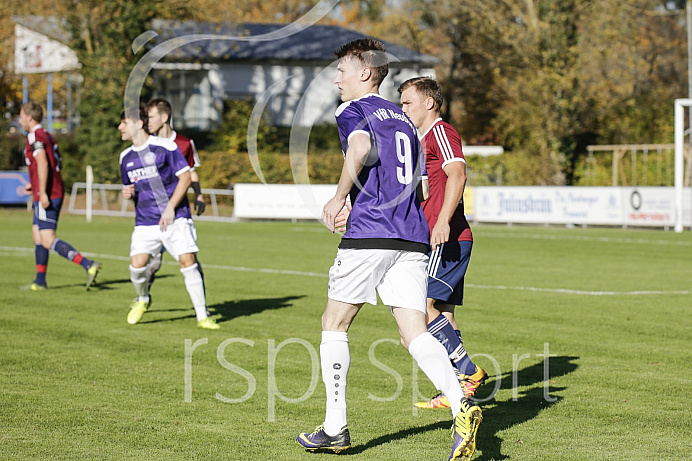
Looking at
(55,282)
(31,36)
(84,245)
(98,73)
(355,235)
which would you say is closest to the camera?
(355,235)

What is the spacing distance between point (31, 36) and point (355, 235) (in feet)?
153

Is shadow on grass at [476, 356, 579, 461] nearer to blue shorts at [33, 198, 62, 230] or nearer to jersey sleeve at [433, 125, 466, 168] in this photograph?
jersey sleeve at [433, 125, 466, 168]

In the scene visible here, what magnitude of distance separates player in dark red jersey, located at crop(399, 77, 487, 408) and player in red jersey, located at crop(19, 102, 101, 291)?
717 cm

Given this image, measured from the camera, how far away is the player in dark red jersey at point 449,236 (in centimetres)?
602

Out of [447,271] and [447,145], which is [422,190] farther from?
[447,271]

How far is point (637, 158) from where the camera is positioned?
129 feet

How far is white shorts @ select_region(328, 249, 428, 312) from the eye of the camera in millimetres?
4848

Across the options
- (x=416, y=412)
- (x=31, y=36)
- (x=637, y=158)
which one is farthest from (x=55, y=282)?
(x=31, y=36)

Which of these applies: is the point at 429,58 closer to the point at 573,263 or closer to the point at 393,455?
the point at 573,263

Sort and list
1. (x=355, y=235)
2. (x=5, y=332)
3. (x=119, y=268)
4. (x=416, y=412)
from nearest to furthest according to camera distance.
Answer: (x=355, y=235)
(x=416, y=412)
(x=5, y=332)
(x=119, y=268)

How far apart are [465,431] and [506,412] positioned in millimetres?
1430

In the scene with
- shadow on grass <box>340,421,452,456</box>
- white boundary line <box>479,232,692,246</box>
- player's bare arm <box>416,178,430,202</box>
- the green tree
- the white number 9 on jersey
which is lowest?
shadow on grass <box>340,421,452,456</box>

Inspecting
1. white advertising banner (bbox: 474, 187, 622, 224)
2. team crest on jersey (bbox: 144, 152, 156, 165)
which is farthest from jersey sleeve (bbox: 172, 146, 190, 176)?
white advertising banner (bbox: 474, 187, 622, 224)

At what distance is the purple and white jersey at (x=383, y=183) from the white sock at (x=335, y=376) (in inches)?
21.7
